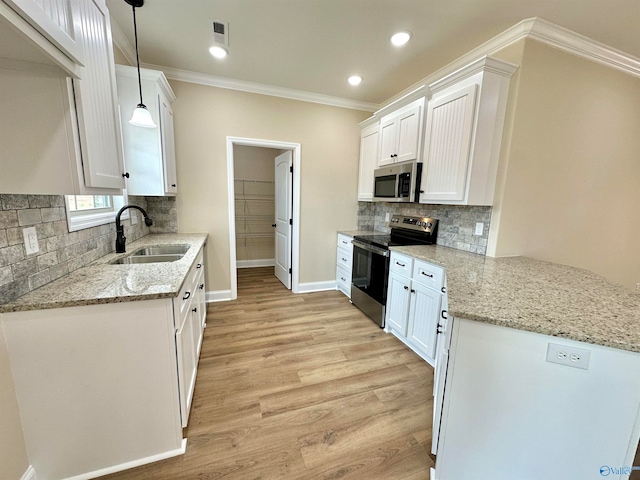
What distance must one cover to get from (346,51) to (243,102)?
147 centimetres

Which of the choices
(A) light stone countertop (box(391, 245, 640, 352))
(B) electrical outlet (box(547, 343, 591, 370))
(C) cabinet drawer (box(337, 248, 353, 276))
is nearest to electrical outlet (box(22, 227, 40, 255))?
(A) light stone countertop (box(391, 245, 640, 352))

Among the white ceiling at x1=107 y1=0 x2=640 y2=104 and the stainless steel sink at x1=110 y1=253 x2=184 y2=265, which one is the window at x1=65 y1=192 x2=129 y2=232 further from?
the white ceiling at x1=107 y1=0 x2=640 y2=104

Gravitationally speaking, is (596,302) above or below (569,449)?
above

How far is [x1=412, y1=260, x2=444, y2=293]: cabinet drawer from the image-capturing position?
2061 mm

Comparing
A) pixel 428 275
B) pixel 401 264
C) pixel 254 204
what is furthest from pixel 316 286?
pixel 254 204

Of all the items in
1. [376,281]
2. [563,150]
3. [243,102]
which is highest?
[243,102]

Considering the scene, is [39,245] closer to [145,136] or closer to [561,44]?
[145,136]

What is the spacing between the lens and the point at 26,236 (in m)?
1.24

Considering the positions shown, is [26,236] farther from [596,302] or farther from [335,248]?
[335,248]

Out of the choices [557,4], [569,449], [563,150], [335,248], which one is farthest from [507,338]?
[335,248]

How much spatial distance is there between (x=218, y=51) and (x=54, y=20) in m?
1.94

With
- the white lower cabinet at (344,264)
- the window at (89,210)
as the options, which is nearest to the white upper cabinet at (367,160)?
the white lower cabinet at (344,264)

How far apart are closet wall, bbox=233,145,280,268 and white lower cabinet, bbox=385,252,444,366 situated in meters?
3.27

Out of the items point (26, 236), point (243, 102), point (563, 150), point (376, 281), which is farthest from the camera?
point (243, 102)
